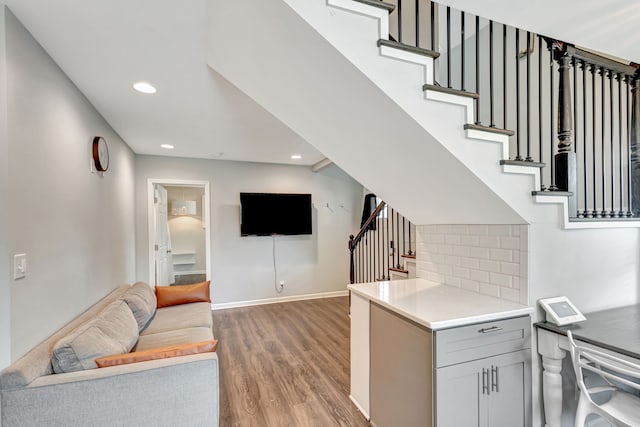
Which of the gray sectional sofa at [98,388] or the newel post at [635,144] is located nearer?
the gray sectional sofa at [98,388]

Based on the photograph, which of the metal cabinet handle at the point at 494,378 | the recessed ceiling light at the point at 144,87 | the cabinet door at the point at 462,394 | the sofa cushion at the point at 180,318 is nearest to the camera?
the cabinet door at the point at 462,394

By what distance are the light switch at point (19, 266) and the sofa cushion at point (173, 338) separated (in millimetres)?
1022

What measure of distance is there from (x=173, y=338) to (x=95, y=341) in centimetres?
76

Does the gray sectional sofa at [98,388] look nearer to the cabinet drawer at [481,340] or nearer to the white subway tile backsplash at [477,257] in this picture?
the cabinet drawer at [481,340]

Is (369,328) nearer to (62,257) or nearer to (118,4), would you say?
(62,257)

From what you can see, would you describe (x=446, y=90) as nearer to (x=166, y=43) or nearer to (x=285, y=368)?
(x=166, y=43)

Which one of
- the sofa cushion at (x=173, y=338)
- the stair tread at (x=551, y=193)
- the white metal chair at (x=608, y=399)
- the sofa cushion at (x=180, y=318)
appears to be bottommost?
the sofa cushion at (x=180, y=318)

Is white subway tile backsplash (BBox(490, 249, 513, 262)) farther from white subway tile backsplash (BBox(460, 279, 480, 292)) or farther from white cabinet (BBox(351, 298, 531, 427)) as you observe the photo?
white cabinet (BBox(351, 298, 531, 427))

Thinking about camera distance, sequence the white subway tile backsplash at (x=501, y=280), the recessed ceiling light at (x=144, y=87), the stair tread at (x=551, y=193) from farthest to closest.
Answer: the recessed ceiling light at (x=144, y=87) < the white subway tile backsplash at (x=501, y=280) < the stair tread at (x=551, y=193)

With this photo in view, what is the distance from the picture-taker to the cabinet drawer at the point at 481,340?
145 cm

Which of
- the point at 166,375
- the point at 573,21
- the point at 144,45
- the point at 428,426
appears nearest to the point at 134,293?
the point at 166,375

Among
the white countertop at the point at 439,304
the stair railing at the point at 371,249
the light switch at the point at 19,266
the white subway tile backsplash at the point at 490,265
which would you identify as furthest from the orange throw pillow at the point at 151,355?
the stair railing at the point at 371,249

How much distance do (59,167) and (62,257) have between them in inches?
23.7

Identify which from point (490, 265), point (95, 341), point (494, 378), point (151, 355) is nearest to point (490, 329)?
point (494, 378)
